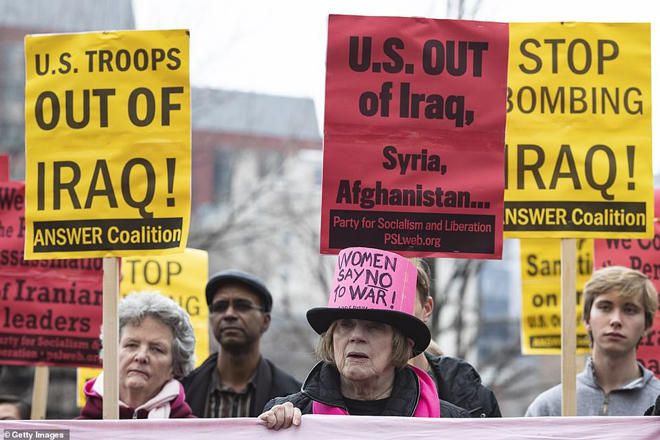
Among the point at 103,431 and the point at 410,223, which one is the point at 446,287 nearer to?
the point at 410,223

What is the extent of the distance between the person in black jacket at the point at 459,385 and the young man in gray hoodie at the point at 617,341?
894 mm

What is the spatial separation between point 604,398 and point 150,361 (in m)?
2.39

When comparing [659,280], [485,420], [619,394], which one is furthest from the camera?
[659,280]

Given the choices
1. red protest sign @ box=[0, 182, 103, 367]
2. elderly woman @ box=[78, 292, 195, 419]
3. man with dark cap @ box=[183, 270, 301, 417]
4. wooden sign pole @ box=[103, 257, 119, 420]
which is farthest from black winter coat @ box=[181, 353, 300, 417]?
wooden sign pole @ box=[103, 257, 119, 420]

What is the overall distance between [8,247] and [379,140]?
117 inches

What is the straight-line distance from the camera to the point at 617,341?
6.02 meters

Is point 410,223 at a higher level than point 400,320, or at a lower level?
higher

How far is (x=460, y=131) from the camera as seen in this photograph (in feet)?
18.2

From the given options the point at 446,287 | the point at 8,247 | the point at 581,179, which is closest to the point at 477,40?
the point at 581,179

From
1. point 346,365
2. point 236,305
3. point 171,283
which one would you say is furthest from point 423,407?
point 171,283

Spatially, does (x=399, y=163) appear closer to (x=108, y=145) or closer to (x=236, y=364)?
(x=108, y=145)

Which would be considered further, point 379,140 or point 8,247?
point 8,247

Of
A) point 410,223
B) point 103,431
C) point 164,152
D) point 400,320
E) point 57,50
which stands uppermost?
point 57,50

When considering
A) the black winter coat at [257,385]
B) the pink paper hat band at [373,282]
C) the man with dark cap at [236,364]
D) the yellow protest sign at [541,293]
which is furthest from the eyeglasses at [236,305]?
the pink paper hat band at [373,282]
